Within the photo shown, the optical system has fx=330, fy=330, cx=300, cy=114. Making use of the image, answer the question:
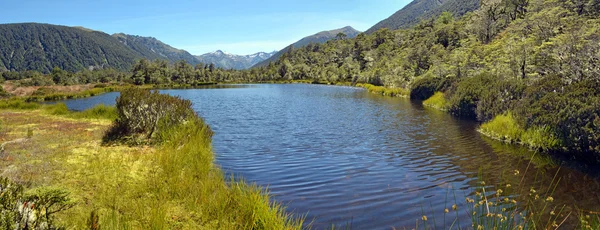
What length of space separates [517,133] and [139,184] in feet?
59.2

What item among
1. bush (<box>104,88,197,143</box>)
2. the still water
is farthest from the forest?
bush (<box>104,88,197,143</box>)

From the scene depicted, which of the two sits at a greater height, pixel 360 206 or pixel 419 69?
pixel 419 69

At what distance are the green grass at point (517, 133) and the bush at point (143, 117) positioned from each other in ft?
54.4

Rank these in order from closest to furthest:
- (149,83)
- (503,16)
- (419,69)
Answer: (419,69) < (503,16) < (149,83)

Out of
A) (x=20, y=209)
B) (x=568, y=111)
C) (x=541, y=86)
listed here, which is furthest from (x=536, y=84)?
(x=20, y=209)

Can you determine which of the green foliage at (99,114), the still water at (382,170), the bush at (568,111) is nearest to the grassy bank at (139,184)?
the still water at (382,170)

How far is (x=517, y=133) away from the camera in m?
17.5

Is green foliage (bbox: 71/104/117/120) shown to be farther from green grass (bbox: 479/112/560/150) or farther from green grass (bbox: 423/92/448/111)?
green grass (bbox: 423/92/448/111)

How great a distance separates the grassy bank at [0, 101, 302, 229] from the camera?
6.33m

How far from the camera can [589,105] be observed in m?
14.0

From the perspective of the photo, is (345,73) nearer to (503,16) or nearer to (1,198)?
(503,16)

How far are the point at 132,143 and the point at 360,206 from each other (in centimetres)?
1017

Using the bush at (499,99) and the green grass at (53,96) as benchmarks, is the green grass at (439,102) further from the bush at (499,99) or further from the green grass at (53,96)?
the green grass at (53,96)

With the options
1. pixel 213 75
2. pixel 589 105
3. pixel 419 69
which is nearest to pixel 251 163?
pixel 589 105
